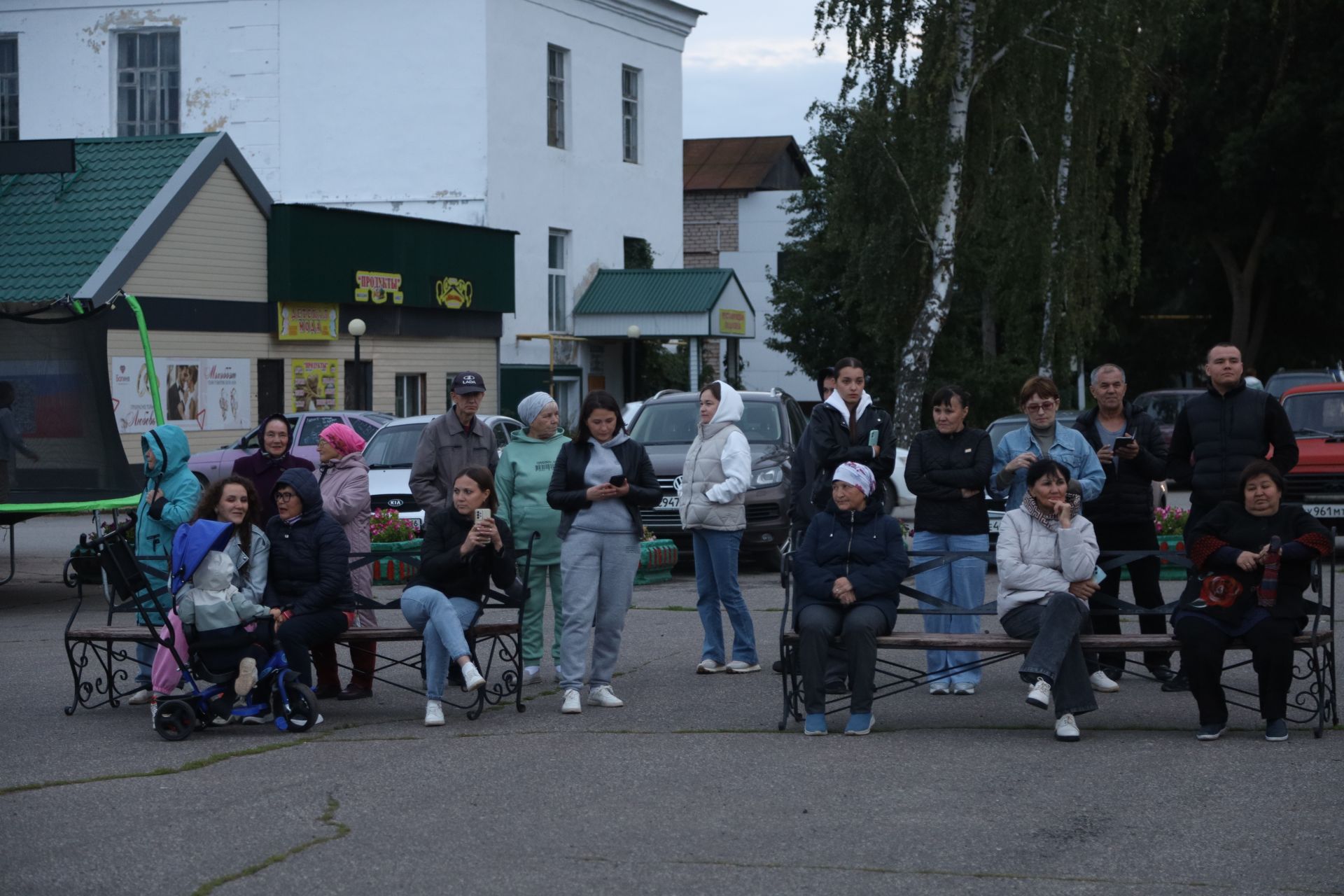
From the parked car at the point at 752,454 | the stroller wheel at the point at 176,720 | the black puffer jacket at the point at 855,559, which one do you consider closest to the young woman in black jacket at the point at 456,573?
the stroller wheel at the point at 176,720

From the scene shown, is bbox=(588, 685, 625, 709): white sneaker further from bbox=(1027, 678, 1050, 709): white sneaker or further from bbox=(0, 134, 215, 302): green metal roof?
bbox=(0, 134, 215, 302): green metal roof

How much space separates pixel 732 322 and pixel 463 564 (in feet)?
110

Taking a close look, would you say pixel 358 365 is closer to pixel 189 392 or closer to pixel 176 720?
pixel 189 392

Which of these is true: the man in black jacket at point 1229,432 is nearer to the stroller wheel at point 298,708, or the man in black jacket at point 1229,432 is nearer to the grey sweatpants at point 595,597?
the grey sweatpants at point 595,597

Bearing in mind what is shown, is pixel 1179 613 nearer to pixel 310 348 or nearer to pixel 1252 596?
pixel 1252 596

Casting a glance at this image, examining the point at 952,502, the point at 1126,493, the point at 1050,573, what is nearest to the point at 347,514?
the point at 952,502

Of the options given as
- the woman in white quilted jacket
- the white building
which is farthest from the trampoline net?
the white building

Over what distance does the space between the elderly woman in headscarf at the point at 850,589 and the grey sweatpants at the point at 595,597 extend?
1.12 meters

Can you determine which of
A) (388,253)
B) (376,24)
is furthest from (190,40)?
(388,253)

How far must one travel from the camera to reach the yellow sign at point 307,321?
32094mm

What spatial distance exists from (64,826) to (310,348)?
88.5 feet

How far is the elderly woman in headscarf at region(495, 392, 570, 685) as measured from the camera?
1050cm

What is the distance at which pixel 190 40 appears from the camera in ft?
139

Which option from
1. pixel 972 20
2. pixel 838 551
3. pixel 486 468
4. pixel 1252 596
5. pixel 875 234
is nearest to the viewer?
pixel 1252 596
